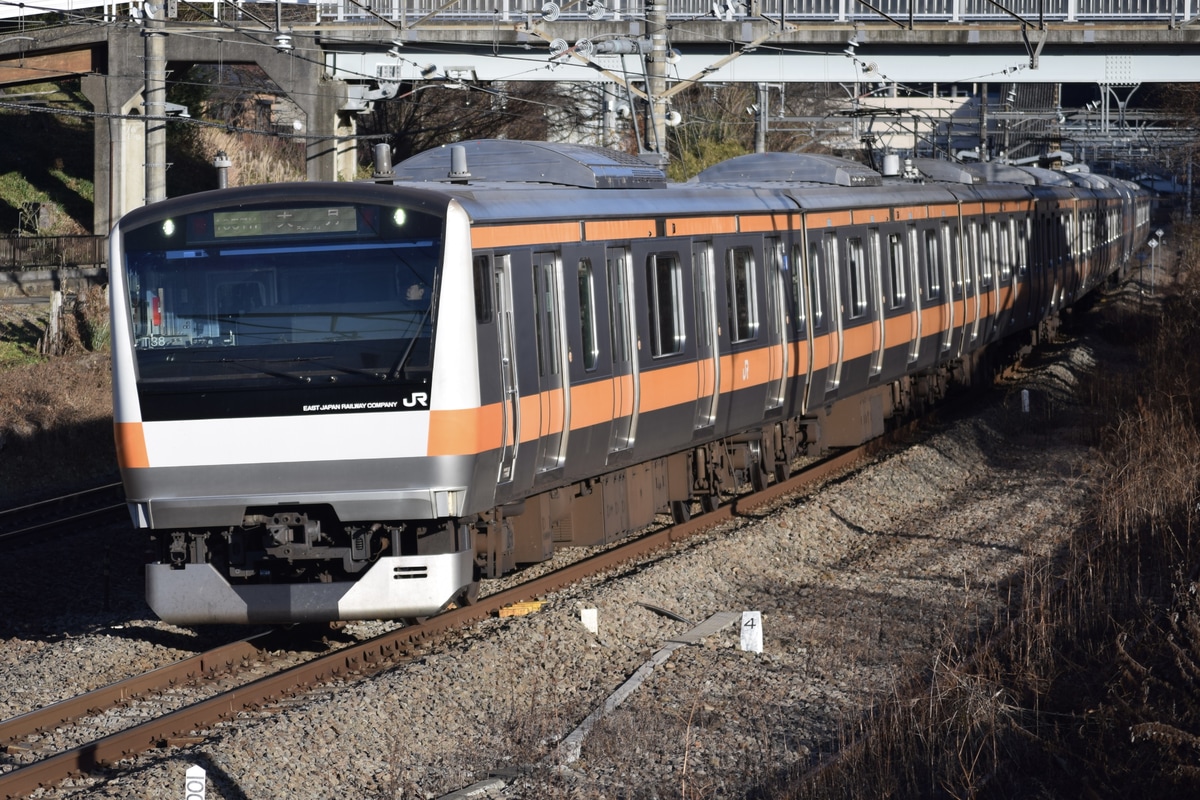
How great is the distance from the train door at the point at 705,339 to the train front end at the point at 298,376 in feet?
12.9

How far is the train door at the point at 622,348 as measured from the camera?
11.0m

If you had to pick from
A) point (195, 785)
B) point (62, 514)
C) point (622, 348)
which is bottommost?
point (62, 514)

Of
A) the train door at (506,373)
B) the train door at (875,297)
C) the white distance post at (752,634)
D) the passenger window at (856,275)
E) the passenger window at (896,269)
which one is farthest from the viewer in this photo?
the passenger window at (896,269)

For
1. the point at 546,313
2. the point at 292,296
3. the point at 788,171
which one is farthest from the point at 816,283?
the point at 292,296

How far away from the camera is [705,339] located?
41.1ft

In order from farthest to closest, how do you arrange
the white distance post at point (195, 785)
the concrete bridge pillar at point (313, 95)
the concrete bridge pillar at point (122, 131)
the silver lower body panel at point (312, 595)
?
the concrete bridge pillar at point (122, 131) < the concrete bridge pillar at point (313, 95) < the silver lower body panel at point (312, 595) < the white distance post at point (195, 785)

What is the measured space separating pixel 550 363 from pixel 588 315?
73 cm

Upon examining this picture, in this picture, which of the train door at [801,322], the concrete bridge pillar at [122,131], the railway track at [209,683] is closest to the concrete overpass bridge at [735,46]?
the concrete bridge pillar at [122,131]

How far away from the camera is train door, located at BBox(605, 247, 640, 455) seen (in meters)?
11.0

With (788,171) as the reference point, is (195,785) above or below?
below

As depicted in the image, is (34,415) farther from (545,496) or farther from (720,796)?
(720,796)

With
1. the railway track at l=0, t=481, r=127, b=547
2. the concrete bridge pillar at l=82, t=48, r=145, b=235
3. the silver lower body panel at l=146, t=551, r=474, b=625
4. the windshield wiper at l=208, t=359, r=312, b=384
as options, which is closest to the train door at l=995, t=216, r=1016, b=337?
the railway track at l=0, t=481, r=127, b=547

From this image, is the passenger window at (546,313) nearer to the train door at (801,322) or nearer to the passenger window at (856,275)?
the train door at (801,322)

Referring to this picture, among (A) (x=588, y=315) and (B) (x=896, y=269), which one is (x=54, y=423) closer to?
(B) (x=896, y=269)
